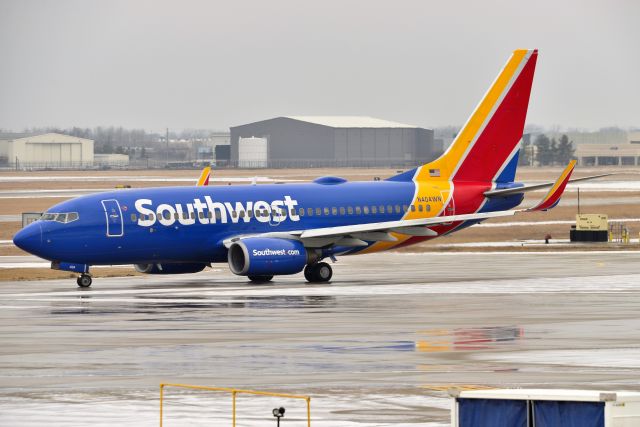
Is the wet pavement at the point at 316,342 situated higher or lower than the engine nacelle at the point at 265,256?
lower

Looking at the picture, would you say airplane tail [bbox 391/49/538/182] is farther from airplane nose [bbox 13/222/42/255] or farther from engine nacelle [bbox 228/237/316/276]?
airplane nose [bbox 13/222/42/255]

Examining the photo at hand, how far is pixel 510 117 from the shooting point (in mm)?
64375

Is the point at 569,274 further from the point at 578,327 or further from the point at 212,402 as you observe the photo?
the point at 212,402

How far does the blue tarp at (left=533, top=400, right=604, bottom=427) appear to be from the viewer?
1535 centimetres

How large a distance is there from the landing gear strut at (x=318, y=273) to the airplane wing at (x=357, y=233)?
89 centimetres

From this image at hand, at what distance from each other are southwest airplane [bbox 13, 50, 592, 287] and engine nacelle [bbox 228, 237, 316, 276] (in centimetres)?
5

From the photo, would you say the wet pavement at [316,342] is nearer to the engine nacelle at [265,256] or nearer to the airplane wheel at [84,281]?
the airplane wheel at [84,281]

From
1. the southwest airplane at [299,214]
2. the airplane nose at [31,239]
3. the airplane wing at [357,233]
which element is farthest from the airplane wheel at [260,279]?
the airplane nose at [31,239]

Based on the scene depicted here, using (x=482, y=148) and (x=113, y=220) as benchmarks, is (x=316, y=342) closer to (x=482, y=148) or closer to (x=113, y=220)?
(x=113, y=220)

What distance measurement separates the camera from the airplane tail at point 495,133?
207 ft

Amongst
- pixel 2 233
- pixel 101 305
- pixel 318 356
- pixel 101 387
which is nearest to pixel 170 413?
pixel 101 387

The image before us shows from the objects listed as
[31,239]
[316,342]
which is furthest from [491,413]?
[31,239]

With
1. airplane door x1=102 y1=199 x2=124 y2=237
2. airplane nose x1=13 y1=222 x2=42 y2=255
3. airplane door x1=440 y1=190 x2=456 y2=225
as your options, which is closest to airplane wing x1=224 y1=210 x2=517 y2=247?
airplane door x1=440 y1=190 x2=456 y2=225

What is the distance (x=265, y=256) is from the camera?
54188mm
